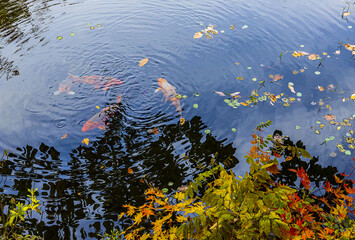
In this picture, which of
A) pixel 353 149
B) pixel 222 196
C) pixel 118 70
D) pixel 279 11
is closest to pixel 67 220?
pixel 222 196

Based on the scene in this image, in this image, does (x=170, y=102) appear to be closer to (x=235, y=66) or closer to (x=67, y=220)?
(x=235, y=66)

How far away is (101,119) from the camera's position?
187 inches

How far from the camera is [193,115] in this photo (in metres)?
4.83

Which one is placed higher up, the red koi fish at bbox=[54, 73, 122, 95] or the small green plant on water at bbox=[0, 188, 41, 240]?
the small green plant on water at bbox=[0, 188, 41, 240]

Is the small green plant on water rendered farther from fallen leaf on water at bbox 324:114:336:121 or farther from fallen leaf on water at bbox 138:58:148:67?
fallen leaf on water at bbox 324:114:336:121

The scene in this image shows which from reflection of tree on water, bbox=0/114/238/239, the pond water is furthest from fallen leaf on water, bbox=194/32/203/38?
reflection of tree on water, bbox=0/114/238/239

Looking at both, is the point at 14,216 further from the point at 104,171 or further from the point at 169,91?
the point at 169,91

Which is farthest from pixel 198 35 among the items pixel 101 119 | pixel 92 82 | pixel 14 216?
pixel 14 216

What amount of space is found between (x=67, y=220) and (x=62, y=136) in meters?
1.64

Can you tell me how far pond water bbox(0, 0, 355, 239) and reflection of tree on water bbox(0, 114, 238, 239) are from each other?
15mm

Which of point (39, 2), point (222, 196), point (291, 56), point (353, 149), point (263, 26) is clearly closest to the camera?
point (222, 196)

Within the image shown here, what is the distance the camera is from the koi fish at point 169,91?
5.06 metres

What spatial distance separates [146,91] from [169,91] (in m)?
0.47

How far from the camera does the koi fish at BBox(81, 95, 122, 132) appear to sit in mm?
4633
